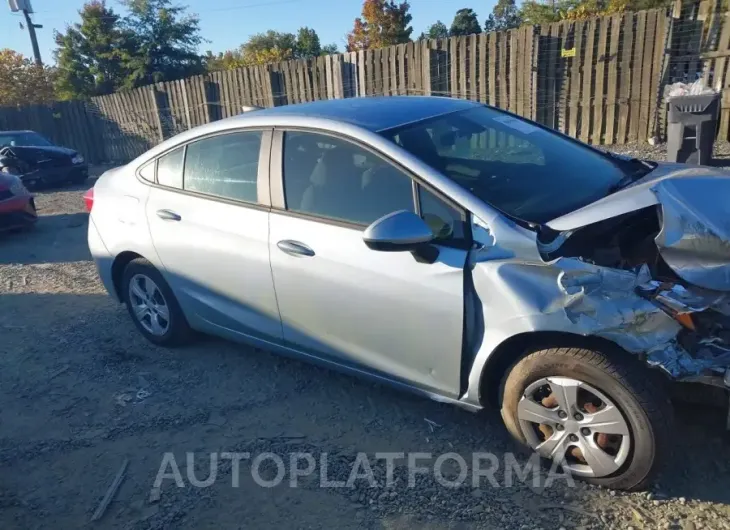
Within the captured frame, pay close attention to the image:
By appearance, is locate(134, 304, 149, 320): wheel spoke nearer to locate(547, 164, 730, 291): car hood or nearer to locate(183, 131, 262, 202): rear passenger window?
locate(183, 131, 262, 202): rear passenger window

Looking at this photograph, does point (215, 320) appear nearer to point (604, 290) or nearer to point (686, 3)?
point (604, 290)

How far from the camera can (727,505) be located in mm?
2566

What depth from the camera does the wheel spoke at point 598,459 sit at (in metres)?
2.64

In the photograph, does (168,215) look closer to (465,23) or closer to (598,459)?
(598,459)

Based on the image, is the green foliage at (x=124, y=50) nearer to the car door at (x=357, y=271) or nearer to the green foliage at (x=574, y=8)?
the green foliage at (x=574, y=8)

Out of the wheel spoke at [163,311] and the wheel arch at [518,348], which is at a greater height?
the wheel arch at [518,348]

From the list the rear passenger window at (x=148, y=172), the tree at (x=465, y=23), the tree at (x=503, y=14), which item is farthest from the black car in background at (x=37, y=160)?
the tree at (x=503, y=14)

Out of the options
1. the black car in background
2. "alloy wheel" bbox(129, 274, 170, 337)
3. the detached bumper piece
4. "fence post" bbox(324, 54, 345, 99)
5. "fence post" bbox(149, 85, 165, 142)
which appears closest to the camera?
the detached bumper piece

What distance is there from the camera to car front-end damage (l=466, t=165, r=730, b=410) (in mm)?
2434

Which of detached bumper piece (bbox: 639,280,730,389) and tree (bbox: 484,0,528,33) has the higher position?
tree (bbox: 484,0,528,33)

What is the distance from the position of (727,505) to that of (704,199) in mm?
1385

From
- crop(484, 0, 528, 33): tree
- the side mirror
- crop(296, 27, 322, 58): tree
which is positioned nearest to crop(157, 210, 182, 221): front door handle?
the side mirror

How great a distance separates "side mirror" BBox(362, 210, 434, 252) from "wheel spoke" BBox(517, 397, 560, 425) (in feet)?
2.95

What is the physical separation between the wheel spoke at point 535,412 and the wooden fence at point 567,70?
7.32 metres
